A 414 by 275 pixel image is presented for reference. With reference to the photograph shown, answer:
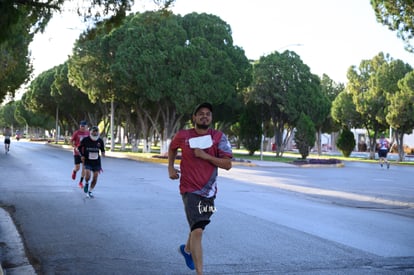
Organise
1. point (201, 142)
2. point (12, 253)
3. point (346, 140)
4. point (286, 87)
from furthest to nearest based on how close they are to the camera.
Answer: point (346, 140)
point (286, 87)
point (12, 253)
point (201, 142)

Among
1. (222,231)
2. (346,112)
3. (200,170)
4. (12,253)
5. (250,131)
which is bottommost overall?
(12,253)

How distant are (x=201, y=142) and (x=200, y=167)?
0.24 meters

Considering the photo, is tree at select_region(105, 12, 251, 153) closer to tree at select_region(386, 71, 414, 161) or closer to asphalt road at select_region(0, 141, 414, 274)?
tree at select_region(386, 71, 414, 161)

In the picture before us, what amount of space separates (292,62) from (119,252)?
4170 cm

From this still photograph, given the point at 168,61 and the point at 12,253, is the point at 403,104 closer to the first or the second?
the point at 168,61

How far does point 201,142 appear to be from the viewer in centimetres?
534

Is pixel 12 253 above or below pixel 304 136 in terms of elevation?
below

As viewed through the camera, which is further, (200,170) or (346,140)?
(346,140)

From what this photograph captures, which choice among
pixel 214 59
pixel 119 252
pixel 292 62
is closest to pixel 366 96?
pixel 292 62

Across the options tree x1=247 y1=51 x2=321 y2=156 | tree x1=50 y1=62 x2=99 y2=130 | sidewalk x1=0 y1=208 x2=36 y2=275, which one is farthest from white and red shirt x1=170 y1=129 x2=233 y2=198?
tree x1=50 y1=62 x2=99 y2=130

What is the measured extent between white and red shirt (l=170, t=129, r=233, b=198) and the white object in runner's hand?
42 mm

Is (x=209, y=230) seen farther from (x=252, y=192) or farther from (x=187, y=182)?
(x=252, y=192)

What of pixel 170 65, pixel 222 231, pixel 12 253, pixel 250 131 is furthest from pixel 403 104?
pixel 12 253

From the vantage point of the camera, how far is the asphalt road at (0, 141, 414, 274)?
637 cm
